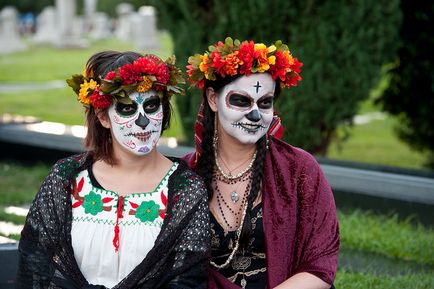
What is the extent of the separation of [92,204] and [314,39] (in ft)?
16.7

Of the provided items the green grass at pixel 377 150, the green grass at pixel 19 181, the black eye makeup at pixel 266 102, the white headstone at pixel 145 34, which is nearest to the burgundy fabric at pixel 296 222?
the black eye makeup at pixel 266 102

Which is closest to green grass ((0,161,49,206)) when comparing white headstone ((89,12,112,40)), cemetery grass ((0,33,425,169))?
cemetery grass ((0,33,425,169))

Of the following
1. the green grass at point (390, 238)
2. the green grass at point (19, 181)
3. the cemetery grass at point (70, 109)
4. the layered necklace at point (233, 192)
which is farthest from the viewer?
the cemetery grass at point (70, 109)

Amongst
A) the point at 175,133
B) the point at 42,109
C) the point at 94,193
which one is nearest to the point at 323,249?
the point at 94,193

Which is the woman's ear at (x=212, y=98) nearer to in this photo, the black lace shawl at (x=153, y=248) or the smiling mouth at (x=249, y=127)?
the smiling mouth at (x=249, y=127)

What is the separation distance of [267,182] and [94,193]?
0.74 m

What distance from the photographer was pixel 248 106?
393 cm

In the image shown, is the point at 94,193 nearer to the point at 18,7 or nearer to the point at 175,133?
the point at 175,133

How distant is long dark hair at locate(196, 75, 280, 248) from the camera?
393cm

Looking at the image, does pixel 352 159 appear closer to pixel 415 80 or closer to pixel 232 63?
pixel 415 80

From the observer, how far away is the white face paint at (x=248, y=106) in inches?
154

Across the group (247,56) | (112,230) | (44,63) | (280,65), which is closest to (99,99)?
(112,230)

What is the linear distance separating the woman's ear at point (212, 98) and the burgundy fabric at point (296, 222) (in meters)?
0.31

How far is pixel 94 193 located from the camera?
3.73 m
